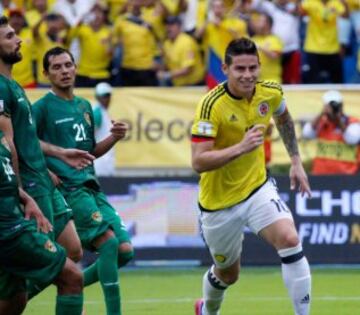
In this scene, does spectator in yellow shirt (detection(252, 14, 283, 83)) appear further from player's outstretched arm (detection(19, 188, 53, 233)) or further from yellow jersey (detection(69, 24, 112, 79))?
player's outstretched arm (detection(19, 188, 53, 233))

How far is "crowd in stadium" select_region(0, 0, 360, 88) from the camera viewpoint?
20.5 metres

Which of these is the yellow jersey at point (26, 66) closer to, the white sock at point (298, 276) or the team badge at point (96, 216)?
the team badge at point (96, 216)

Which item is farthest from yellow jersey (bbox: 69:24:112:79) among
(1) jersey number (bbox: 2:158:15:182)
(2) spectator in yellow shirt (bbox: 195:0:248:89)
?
(1) jersey number (bbox: 2:158:15:182)

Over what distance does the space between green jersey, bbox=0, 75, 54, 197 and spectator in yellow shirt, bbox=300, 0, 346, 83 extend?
1071cm

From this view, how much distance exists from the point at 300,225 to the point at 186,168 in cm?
278

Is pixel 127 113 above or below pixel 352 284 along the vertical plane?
above

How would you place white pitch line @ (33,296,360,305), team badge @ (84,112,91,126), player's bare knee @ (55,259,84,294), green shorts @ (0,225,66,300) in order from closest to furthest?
green shorts @ (0,225,66,300), player's bare knee @ (55,259,84,294), team badge @ (84,112,91,126), white pitch line @ (33,296,360,305)

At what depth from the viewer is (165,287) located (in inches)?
615

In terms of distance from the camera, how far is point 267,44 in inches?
794

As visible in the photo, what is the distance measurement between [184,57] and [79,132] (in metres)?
8.83

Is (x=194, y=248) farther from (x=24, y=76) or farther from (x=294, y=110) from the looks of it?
(x=24, y=76)

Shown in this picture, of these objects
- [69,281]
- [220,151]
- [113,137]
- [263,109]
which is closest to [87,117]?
[113,137]

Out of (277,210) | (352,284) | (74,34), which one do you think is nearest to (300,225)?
(352,284)

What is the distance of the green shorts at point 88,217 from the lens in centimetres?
1197
